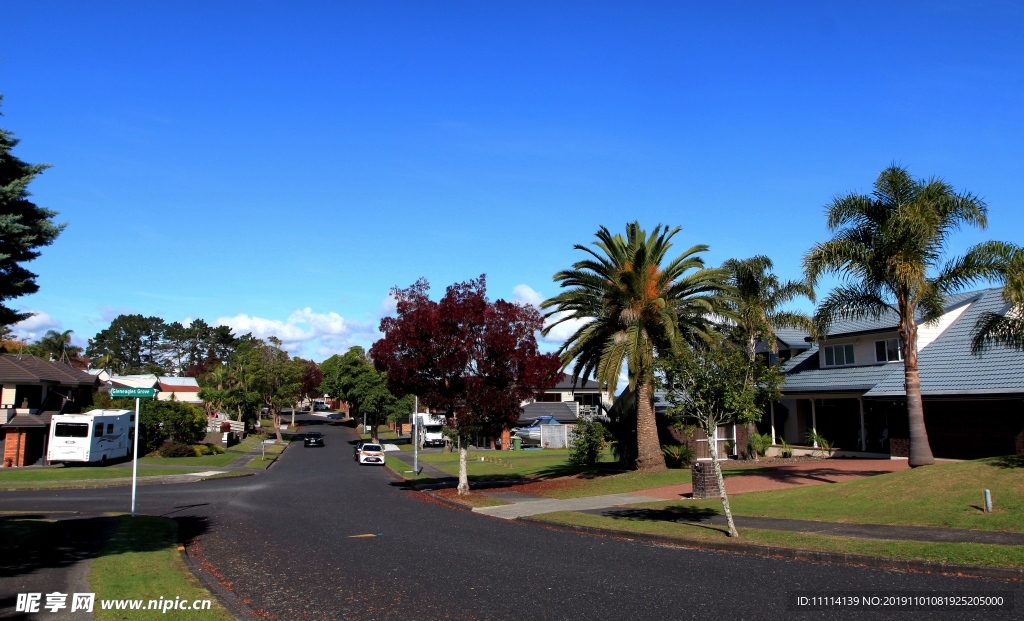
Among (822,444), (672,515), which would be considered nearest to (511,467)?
→ (822,444)

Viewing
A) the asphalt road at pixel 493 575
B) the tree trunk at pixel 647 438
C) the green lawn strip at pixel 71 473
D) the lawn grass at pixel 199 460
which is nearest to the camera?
the asphalt road at pixel 493 575

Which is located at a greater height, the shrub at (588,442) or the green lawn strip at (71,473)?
the shrub at (588,442)

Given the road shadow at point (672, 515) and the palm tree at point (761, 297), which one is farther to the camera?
the palm tree at point (761, 297)

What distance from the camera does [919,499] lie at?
16203 mm

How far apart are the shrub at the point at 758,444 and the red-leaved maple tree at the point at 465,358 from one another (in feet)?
37.0

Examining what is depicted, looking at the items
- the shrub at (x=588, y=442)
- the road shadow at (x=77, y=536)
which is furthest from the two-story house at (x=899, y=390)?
the road shadow at (x=77, y=536)

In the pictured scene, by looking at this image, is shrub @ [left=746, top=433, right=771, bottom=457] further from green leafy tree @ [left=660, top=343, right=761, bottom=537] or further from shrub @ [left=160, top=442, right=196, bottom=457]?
shrub @ [left=160, top=442, right=196, bottom=457]

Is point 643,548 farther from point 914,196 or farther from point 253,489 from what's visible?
point 253,489

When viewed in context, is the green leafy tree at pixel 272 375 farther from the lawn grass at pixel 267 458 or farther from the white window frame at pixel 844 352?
the white window frame at pixel 844 352

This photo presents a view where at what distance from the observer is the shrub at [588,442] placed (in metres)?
33.9

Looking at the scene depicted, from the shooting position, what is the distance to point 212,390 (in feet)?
214

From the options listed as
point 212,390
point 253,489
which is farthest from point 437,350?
point 212,390

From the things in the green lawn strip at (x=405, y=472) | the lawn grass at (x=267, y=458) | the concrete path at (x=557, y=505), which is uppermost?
the concrete path at (x=557, y=505)

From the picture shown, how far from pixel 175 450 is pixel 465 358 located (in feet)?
95.2
